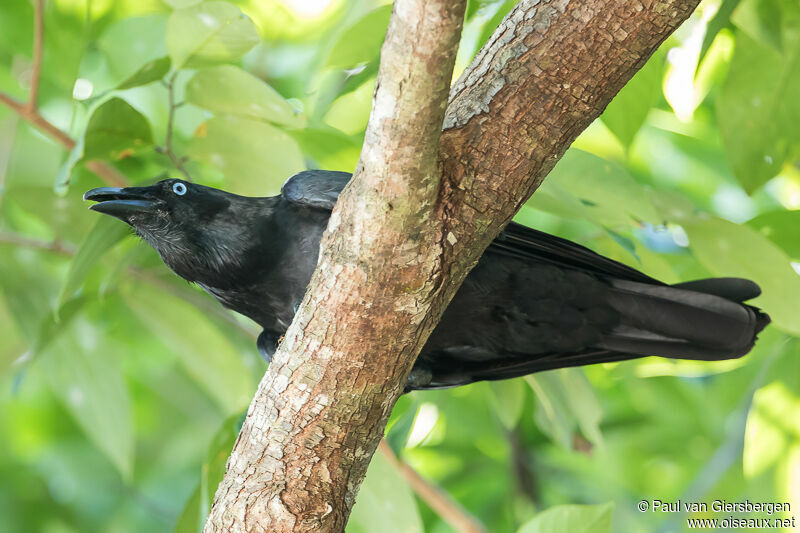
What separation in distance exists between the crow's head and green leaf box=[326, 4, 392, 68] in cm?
64

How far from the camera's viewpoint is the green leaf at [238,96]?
2.57 m

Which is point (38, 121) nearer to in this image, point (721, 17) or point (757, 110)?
point (721, 17)

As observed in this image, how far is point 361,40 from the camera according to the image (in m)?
2.73

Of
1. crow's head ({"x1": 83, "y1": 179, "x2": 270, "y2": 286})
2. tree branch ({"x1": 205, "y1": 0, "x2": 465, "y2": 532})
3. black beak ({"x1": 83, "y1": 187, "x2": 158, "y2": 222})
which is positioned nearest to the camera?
tree branch ({"x1": 205, "y1": 0, "x2": 465, "y2": 532})

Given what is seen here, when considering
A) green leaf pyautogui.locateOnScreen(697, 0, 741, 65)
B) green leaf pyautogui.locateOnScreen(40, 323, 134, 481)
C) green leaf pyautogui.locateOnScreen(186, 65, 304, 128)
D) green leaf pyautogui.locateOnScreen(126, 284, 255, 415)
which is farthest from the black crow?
green leaf pyautogui.locateOnScreen(697, 0, 741, 65)

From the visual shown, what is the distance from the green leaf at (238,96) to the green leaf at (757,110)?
1.45 m

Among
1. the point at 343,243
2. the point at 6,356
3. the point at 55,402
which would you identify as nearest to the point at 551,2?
the point at 343,243

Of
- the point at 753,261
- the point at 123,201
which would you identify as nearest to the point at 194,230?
the point at 123,201

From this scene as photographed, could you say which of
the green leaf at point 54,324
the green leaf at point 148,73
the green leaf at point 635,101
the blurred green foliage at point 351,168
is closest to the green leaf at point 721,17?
the blurred green foliage at point 351,168

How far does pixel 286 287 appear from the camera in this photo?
9.01 feet

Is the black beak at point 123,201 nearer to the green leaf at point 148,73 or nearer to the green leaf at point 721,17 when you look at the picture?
the green leaf at point 148,73

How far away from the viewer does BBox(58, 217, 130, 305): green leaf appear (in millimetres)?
2514

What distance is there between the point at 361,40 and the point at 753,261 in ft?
4.92

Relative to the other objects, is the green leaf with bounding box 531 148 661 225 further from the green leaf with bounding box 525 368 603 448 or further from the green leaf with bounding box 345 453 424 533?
the green leaf with bounding box 345 453 424 533
